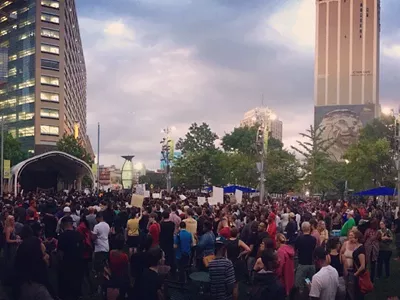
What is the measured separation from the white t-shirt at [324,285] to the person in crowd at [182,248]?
537cm

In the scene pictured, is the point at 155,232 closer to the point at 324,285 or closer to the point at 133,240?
the point at 133,240

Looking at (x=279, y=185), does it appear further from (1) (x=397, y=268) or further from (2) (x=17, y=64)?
(2) (x=17, y=64)

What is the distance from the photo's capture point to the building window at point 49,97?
339 feet

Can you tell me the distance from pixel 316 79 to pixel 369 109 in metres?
11.4

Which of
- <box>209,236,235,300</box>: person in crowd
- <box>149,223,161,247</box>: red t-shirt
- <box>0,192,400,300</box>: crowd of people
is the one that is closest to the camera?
<box>0,192,400,300</box>: crowd of people

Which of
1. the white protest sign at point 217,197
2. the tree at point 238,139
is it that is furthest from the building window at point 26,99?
the white protest sign at point 217,197

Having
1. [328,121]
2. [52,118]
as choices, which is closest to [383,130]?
[328,121]

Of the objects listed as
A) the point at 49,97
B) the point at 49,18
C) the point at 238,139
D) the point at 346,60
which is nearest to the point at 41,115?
the point at 49,97


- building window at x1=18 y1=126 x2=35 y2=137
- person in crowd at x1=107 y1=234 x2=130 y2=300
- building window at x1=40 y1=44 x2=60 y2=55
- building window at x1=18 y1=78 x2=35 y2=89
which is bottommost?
person in crowd at x1=107 y1=234 x2=130 y2=300

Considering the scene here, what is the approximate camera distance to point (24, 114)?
341 feet

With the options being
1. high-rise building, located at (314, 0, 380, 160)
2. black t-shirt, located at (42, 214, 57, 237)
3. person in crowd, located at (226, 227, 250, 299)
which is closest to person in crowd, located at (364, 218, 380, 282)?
person in crowd, located at (226, 227, 250, 299)

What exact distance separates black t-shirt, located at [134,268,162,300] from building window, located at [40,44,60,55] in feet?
339

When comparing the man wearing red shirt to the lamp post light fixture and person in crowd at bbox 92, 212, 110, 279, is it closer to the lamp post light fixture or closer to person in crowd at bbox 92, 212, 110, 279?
person in crowd at bbox 92, 212, 110, 279

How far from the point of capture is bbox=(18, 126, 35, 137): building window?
10169cm
